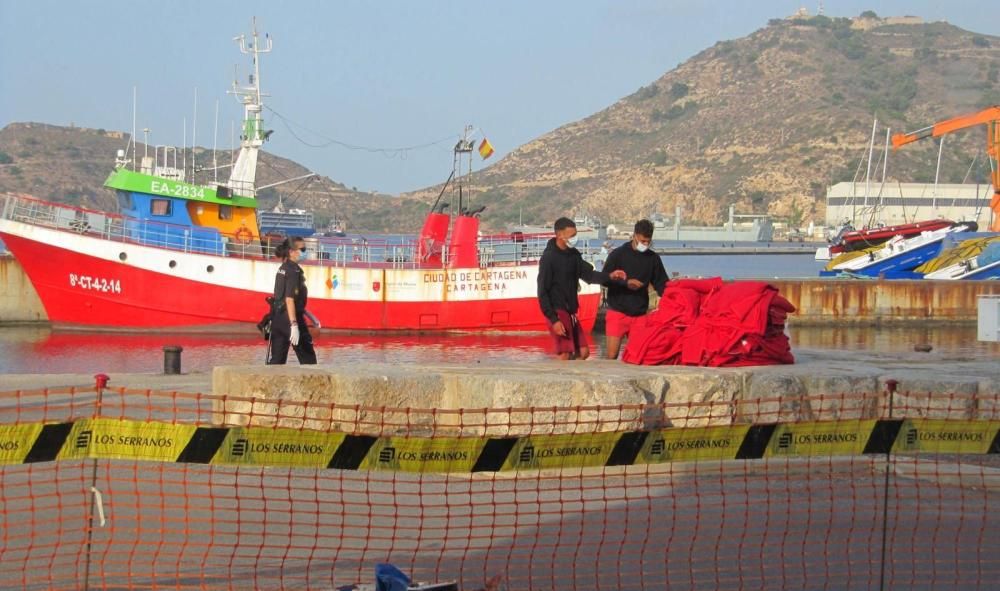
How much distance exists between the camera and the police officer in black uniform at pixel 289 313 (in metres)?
11.4

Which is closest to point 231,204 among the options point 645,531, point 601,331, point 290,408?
point 601,331

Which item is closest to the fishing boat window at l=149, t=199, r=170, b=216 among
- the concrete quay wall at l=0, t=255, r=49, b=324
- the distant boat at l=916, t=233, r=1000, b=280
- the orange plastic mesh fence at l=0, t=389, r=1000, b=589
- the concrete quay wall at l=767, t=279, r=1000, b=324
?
the concrete quay wall at l=0, t=255, r=49, b=324

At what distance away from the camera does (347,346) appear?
2909cm

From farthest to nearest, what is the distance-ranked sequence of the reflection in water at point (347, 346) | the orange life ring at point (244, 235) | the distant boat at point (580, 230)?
the distant boat at point (580, 230), the orange life ring at point (244, 235), the reflection in water at point (347, 346)

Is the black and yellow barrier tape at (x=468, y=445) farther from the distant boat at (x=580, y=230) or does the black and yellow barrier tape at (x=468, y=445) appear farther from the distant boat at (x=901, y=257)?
the distant boat at (x=901, y=257)

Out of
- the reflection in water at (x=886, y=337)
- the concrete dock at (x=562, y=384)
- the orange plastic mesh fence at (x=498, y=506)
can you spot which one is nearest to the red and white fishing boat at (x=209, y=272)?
the reflection in water at (x=886, y=337)

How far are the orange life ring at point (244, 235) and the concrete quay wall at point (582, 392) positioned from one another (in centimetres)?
2258

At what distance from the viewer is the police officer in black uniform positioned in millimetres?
11430

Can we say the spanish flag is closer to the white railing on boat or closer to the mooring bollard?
the white railing on boat

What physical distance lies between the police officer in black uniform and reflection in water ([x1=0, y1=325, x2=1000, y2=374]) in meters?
12.1

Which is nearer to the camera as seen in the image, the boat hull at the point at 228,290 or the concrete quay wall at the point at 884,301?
the boat hull at the point at 228,290

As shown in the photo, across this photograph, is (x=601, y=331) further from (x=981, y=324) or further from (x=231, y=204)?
(x=981, y=324)

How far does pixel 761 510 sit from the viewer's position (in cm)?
723

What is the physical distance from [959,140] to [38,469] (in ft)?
676
